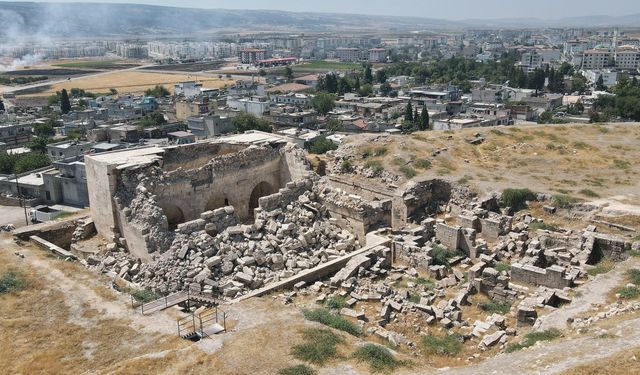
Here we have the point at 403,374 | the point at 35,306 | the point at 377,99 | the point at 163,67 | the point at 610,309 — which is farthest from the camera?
the point at 163,67

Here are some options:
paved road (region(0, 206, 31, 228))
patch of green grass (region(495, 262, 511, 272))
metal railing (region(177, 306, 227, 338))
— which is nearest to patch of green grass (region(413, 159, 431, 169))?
patch of green grass (region(495, 262, 511, 272))

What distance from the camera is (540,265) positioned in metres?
16.1

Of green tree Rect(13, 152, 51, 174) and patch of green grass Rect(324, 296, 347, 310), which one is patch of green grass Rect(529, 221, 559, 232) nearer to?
patch of green grass Rect(324, 296, 347, 310)

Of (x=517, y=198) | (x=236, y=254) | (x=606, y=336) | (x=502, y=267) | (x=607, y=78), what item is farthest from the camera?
(x=607, y=78)

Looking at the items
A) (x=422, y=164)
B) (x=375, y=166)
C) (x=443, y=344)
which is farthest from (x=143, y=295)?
(x=422, y=164)

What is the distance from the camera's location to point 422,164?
24188mm

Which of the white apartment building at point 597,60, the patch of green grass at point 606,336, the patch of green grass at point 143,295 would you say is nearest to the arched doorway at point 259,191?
the patch of green grass at point 143,295

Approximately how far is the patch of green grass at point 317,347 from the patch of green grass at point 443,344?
224cm

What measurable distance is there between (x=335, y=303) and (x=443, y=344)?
2895mm

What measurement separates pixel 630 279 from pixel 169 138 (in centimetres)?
3960

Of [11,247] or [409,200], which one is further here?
[409,200]

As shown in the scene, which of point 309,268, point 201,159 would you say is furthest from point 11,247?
point 309,268

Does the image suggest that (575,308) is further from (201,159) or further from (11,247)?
(11,247)

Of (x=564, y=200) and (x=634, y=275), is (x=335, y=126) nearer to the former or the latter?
(x=564, y=200)
